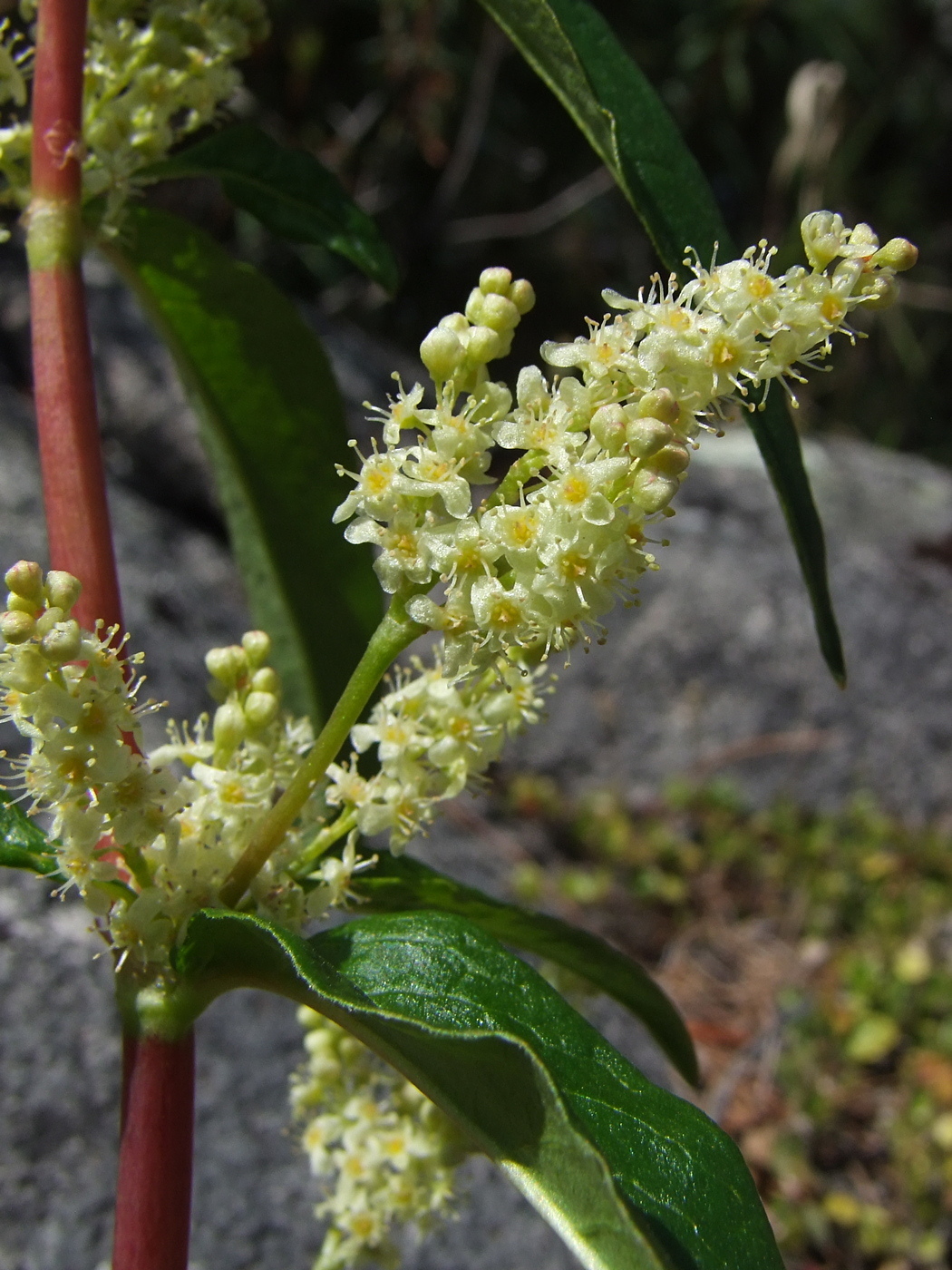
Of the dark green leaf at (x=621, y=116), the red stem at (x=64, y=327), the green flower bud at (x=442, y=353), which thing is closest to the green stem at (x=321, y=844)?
the red stem at (x=64, y=327)

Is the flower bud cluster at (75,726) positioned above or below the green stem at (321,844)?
above

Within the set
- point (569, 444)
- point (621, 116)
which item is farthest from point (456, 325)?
point (621, 116)

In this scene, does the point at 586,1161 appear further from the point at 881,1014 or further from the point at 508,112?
the point at 508,112

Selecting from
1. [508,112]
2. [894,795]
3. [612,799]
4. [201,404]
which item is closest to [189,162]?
[201,404]

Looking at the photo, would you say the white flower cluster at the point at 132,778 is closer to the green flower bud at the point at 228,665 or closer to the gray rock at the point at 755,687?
the green flower bud at the point at 228,665

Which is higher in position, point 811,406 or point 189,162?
point 189,162

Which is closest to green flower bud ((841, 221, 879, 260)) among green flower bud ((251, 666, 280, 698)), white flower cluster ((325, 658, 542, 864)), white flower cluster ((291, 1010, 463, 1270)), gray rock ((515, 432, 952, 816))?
white flower cluster ((325, 658, 542, 864))
